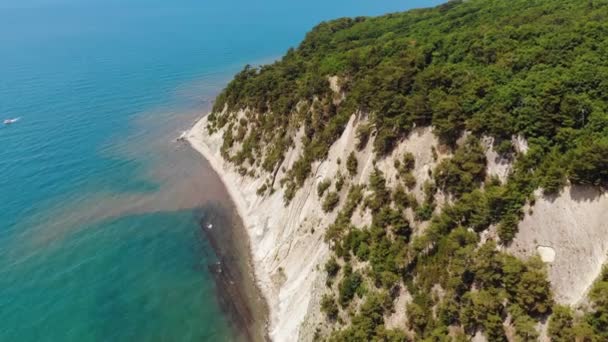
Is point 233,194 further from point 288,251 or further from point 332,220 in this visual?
point 332,220

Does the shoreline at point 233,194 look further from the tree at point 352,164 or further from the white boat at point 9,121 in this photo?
the white boat at point 9,121

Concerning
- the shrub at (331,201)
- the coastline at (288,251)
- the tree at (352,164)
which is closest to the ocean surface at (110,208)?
the coastline at (288,251)

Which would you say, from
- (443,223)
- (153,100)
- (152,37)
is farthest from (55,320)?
(152,37)

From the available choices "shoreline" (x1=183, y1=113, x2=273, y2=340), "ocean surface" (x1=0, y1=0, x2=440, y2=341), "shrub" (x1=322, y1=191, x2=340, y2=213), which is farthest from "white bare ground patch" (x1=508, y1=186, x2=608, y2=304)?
"ocean surface" (x1=0, y1=0, x2=440, y2=341)

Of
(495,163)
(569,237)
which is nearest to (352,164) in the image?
(495,163)

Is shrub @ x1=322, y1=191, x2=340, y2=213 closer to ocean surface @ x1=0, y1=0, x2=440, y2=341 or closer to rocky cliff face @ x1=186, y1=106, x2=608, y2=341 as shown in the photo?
rocky cliff face @ x1=186, y1=106, x2=608, y2=341

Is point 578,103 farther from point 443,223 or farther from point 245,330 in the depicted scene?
point 245,330
